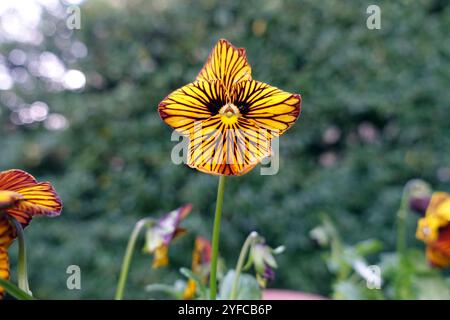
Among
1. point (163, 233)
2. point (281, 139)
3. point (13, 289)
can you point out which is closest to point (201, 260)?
point (163, 233)

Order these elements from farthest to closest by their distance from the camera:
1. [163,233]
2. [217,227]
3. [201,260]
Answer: [201,260]
[163,233]
[217,227]

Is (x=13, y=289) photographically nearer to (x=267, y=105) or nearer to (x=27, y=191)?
(x=27, y=191)

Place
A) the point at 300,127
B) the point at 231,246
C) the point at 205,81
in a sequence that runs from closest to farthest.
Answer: the point at 205,81 → the point at 231,246 → the point at 300,127

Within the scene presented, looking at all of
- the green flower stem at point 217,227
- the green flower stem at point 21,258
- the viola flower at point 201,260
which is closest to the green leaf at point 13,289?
the green flower stem at point 21,258

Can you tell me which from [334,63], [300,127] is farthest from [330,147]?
[334,63]

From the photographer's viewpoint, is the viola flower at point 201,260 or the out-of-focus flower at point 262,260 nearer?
the out-of-focus flower at point 262,260

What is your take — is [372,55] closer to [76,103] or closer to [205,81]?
[76,103]

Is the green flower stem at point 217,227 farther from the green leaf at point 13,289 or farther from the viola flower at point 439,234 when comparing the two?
the viola flower at point 439,234

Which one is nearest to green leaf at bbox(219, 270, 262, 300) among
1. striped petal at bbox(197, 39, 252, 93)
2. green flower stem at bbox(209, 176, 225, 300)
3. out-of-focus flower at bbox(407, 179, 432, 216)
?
green flower stem at bbox(209, 176, 225, 300)
